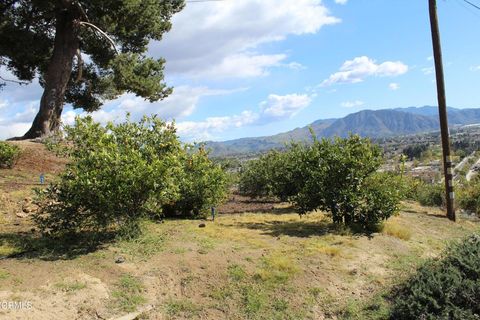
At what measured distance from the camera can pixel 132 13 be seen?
17.0m

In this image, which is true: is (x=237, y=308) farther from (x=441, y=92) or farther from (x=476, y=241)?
(x=441, y=92)

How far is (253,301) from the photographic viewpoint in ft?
20.3

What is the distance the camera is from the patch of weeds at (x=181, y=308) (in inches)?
231

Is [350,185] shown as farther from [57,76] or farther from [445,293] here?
[57,76]

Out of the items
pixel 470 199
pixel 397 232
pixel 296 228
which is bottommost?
pixel 470 199

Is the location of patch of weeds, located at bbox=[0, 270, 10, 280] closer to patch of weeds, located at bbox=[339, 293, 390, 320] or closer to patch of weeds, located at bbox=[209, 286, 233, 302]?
patch of weeds, located at bbox=[209, 286, 233, 302]

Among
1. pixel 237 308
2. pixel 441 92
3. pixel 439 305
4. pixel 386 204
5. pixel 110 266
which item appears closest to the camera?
pixel 439 305

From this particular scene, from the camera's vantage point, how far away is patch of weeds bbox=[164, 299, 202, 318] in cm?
587

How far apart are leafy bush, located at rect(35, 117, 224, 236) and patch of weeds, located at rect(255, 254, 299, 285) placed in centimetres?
221

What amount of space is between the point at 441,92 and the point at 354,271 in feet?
30.2

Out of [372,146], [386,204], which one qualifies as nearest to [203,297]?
[386,204]

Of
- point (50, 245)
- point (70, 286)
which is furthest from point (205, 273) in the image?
point (50, 245)

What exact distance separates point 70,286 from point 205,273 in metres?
2.07

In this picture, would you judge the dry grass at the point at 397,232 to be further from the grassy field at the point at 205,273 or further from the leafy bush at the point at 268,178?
the leafy bush at the point at 268,178
